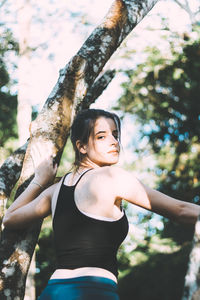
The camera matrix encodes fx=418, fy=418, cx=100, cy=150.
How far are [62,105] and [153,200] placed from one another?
104cm

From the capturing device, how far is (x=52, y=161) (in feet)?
8.43

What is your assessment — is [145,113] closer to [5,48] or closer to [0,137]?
[0,137]

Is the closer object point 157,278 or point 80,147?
point 80,147

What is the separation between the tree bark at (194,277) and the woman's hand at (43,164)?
4.20ft

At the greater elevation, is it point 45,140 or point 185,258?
point 45,140

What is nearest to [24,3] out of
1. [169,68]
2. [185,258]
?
[169,68]

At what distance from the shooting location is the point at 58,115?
2670 mm

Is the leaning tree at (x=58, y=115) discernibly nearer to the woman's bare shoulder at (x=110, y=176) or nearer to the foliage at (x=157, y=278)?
the woman's bare shoulder at (x=110, y=176)

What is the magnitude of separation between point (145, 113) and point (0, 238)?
39.3 feet

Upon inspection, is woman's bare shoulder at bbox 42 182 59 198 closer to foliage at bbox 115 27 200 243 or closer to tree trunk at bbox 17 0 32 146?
tree trunk at bbox 17 0 32 146

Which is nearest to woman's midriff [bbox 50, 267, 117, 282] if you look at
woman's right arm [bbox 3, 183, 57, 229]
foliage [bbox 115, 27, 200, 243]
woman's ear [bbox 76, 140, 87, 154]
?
woman's right arm [bbox 3, 183, 57, 229]

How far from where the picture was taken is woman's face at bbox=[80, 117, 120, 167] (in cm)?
235

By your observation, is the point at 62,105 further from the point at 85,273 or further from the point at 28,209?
the point at 85,273

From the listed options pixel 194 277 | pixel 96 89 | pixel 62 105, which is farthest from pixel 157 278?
pixel 194 277
